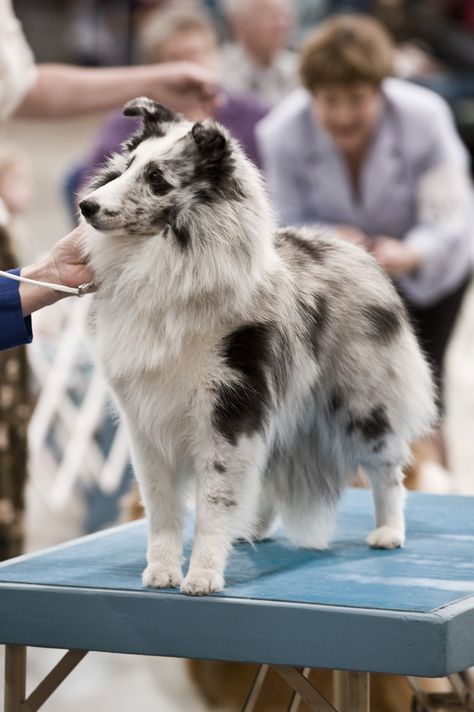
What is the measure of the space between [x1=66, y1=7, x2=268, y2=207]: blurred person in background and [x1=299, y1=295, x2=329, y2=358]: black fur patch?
1988 millimetres

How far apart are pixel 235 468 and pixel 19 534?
137 centimetres

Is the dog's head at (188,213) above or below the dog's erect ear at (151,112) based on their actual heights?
below

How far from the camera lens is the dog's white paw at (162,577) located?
168 cm

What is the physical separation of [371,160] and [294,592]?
2.12 meters

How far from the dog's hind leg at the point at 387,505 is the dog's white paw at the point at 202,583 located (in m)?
0.38

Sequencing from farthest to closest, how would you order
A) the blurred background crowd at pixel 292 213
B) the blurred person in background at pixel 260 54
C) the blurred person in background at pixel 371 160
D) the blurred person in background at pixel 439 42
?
the blurred person in background at pixel 439 42 → the blurred person in background at pixel 260 54 → the blurred person in background at pixel 371 160 → the blurred background crowd at pixel 292 213

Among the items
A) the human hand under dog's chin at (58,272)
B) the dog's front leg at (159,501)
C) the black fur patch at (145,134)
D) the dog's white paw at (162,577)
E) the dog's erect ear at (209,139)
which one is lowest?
the dog's white paw at (162,577)

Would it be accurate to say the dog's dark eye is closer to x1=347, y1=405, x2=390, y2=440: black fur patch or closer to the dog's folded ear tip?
the dog's folded ear tip

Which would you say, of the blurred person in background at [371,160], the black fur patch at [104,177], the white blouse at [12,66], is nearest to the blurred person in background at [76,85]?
the white blouse at [12,66]

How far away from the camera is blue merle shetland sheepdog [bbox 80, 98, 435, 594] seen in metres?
1.62

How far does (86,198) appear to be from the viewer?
1569 millimetres

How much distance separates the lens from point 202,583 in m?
1.62

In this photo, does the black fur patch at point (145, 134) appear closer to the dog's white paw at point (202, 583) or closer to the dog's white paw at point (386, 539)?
the dog's white paw at point (202, 583)

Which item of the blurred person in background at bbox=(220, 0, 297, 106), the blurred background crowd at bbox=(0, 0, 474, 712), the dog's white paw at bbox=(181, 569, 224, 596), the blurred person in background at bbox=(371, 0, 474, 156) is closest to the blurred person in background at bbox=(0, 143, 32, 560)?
the blurred background crowd at bbox=(0, 0, 474, 712)
